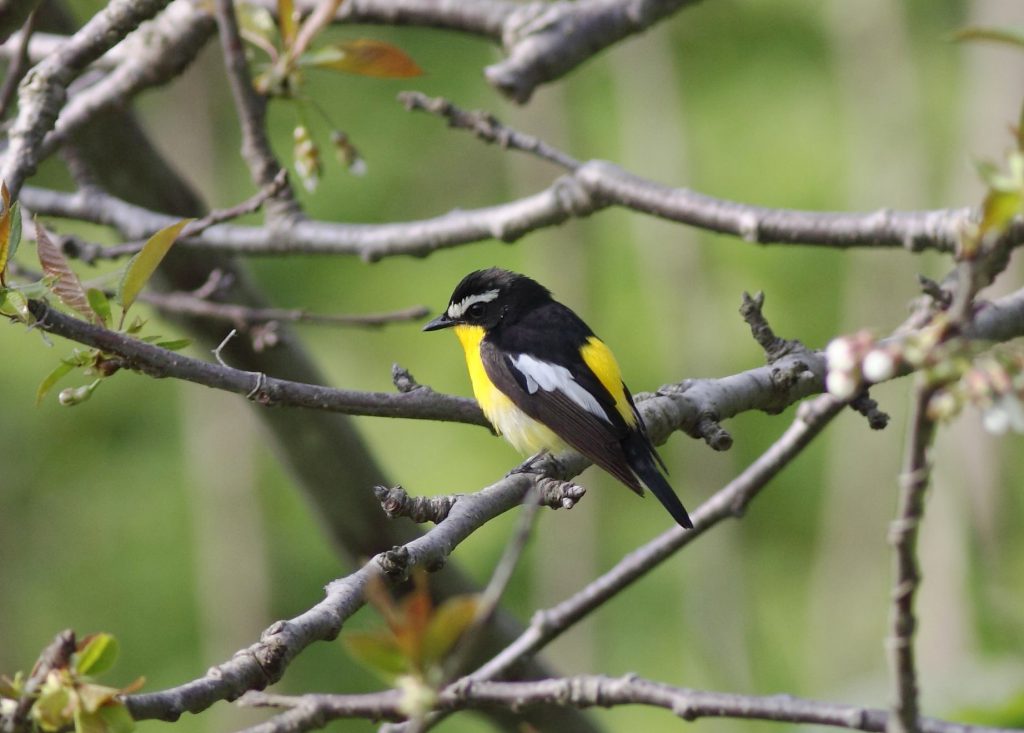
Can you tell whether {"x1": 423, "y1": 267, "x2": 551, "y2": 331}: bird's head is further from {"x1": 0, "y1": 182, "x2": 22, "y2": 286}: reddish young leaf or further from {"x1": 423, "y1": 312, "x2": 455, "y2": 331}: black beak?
{"x1": 0, "y1": 182, "x2": 22, "y2": 286}: reddish young leaf

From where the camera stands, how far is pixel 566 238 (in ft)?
25.4

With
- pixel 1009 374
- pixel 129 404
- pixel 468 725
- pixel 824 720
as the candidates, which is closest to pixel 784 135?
pixel 468 725

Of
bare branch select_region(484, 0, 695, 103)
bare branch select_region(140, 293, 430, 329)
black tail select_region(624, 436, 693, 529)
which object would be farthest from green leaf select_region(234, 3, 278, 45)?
black tail select_region(624, 436, 693, 529)

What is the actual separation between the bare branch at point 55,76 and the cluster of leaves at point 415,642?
1.91 meters

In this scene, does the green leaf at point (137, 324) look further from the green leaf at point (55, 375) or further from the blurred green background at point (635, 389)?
the blurred green background at point (635, 389)

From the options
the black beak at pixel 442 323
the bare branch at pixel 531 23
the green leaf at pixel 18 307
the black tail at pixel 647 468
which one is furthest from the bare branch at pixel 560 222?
the green leaf at pixel 18 307

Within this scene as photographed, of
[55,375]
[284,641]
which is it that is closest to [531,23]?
[55,375]

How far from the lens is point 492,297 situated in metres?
4.94

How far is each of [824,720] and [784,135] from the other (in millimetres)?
7856

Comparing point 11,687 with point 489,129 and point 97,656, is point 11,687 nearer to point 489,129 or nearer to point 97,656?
point 97,656

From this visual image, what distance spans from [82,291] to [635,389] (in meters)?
6.88

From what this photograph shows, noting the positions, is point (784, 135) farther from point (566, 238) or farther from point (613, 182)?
point (613, 182)

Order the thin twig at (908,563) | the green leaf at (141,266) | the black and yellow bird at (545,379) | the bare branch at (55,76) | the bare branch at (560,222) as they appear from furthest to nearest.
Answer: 1. the black and yellow bird at (545,379)
2. the bare branch at (560,222)
3. the bare branch at (55,76)
4. the green leaf at (141,266)
5. the thin twig at (908,563)

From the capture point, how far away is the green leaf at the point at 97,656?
1783mm
